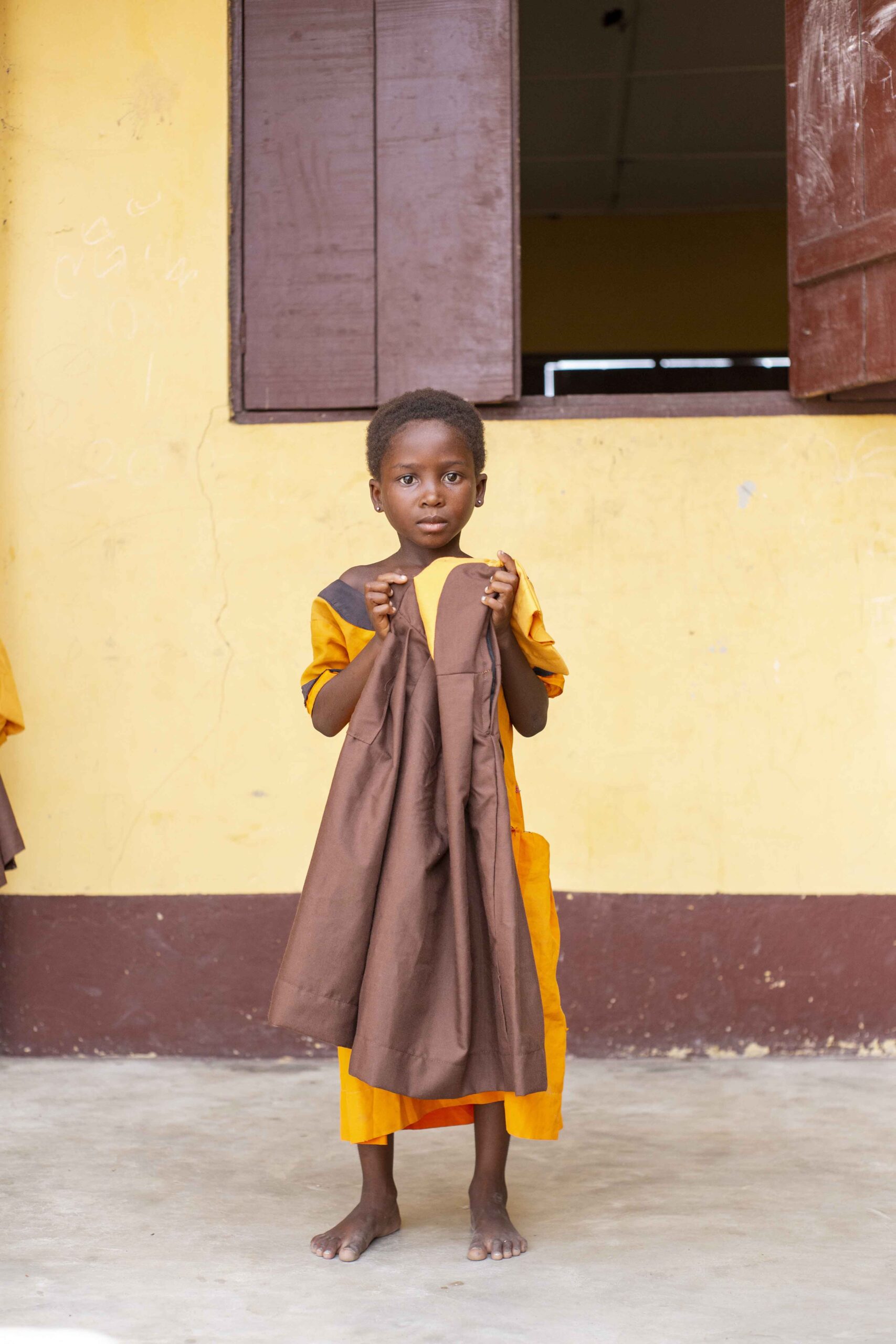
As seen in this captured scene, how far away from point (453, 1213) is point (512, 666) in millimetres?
1052

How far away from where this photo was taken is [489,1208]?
2.21m

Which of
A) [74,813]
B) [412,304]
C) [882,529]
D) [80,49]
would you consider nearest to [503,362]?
[412,304]

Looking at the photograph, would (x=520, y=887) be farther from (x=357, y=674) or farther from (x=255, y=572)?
(x=255, y=572)

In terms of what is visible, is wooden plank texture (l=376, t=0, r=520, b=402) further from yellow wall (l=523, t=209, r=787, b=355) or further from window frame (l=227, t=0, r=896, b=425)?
yellow wall (l=523, t=209, r=787, b=355)

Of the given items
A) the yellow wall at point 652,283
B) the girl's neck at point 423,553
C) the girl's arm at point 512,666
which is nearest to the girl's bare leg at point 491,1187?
the girl's arm at point 512,666

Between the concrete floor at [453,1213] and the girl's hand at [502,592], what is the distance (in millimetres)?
1088

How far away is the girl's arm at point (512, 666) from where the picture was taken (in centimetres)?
211

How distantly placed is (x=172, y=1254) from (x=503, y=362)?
2395mm

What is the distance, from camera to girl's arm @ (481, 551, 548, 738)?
2.11m

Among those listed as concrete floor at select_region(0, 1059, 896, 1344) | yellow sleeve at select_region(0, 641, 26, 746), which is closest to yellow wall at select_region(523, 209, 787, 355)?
yellow sleeve at select_region(0, 641, 26, 746)

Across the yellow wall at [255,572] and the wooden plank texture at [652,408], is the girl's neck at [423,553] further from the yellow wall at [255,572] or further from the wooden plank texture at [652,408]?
the wooden plank texture at [652,408]

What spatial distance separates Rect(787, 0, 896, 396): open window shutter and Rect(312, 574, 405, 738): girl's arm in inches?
64.2

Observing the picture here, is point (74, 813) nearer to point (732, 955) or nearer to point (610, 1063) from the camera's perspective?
point (610, 1063)

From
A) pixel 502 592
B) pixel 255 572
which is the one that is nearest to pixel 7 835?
pixel 255 572
